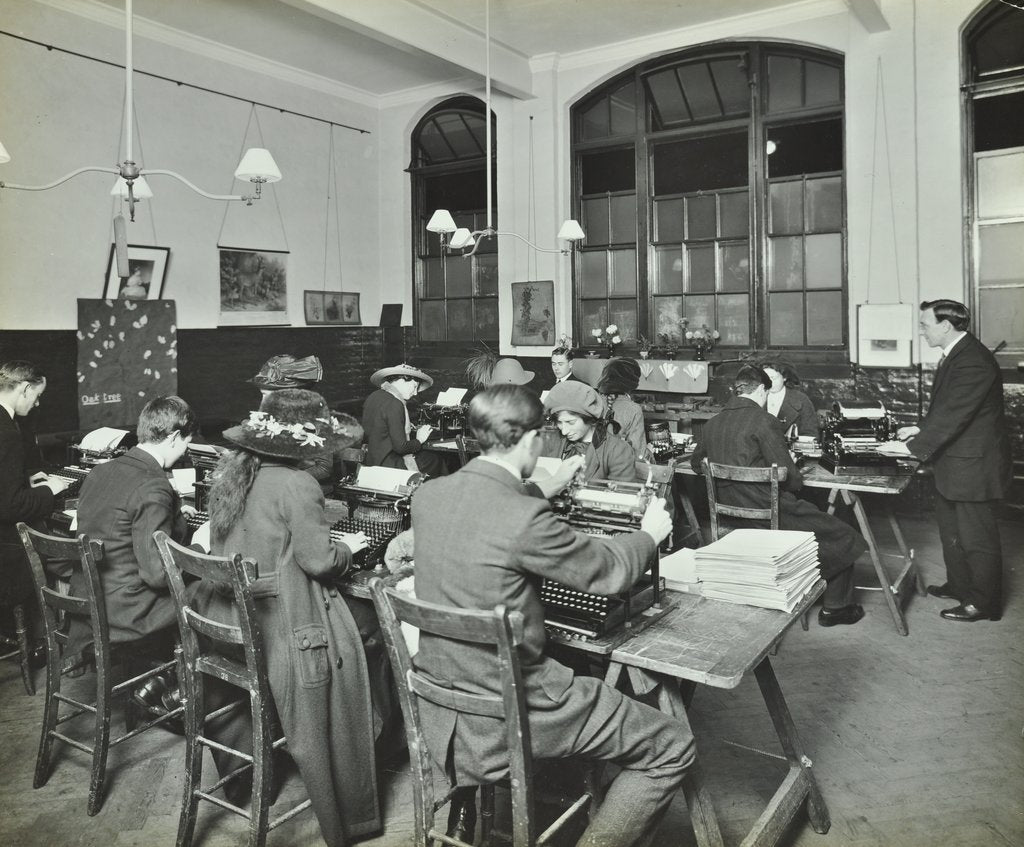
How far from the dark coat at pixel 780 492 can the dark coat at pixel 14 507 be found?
3.67m

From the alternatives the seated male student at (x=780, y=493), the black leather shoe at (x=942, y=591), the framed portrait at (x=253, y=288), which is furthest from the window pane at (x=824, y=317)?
the framed portrait at (x=253, y=288)

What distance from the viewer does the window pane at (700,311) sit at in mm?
8867

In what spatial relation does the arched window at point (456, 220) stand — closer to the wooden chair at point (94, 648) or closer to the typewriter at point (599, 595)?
the wooden chair at point (94, 648)

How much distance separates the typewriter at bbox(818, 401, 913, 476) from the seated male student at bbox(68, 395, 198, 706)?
3.84 m

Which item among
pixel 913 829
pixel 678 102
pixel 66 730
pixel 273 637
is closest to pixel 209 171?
pixel 678 102

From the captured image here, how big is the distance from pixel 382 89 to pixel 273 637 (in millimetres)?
8915

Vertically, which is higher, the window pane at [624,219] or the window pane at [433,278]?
the window pane at [624,219]

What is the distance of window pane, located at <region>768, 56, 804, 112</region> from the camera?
8336 mm

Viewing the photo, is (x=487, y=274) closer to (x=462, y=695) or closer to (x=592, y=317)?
(x=592, y=317)

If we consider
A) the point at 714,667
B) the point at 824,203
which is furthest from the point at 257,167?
the point at 824,203

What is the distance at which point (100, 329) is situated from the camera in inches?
295

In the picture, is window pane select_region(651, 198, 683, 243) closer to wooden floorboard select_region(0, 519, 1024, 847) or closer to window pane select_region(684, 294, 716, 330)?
window pane select_region(684, 294, 716, 330)

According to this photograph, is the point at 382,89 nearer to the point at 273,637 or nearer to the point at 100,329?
the point at 100,329

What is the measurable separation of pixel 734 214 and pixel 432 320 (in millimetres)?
3935
